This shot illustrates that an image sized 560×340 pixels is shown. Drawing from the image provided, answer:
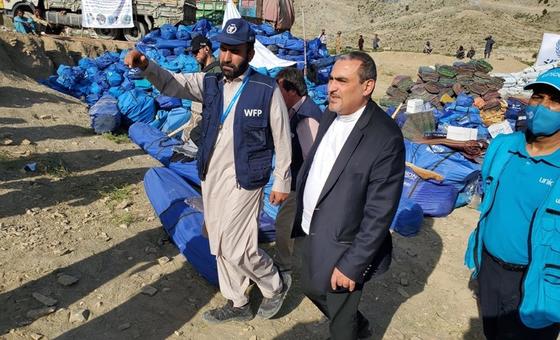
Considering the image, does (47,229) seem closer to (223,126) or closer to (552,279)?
(223,126)

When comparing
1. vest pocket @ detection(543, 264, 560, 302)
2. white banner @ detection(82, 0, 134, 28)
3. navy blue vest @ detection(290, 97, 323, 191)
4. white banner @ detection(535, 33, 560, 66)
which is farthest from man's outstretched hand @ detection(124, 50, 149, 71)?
white banner @ detection(535, 33, 560, 66)

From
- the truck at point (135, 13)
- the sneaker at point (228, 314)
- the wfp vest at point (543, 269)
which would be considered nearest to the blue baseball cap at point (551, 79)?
the wfp vest at point (543, 269)

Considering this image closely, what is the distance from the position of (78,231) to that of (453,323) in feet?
10.7

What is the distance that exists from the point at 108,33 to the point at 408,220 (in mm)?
15548

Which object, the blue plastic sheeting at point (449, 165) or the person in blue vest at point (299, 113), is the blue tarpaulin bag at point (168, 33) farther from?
the person in blue vest at point (299, 113)

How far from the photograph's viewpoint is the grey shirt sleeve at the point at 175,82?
2.39 meters

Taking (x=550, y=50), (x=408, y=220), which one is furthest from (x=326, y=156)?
(x=550, y=50)

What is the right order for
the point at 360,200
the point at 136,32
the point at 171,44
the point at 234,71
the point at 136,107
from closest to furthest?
1. the point at 360,200
2. the point at 234,71
3. the point at 136,107
4. the point at 171,44
5. the point at 136,32

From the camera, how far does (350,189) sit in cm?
192

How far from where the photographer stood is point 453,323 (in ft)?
10.4

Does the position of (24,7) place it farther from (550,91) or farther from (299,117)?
(550,91)

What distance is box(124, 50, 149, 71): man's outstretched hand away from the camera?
220 centimetres

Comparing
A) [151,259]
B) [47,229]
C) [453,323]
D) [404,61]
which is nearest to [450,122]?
[453,323]

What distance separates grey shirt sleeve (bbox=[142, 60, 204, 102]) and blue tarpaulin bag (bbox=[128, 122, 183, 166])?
2.96 metres
